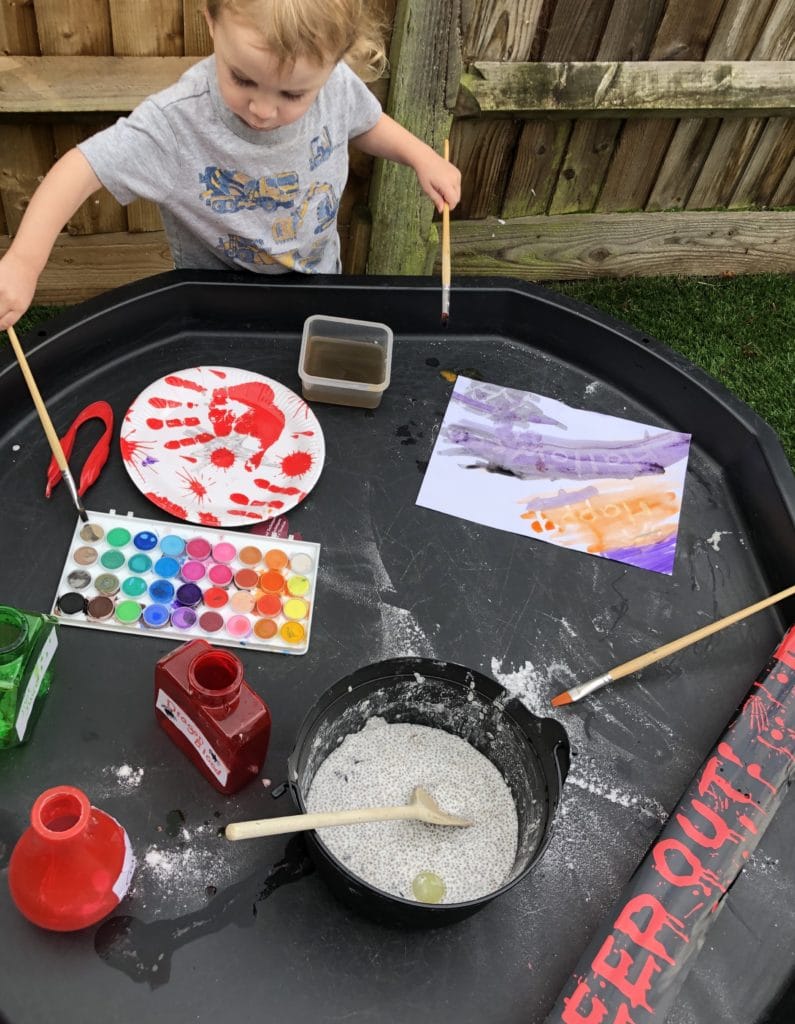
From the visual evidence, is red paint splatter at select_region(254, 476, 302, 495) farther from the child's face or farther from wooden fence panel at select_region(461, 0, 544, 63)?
wooden fence panel at select_region(461, 0, 544, 63)

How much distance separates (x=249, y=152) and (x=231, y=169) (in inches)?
1.7

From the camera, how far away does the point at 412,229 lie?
85.6 inches

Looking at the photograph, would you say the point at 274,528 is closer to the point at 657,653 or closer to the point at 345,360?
the point at 345,360

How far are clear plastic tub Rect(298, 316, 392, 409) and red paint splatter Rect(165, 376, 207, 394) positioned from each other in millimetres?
158

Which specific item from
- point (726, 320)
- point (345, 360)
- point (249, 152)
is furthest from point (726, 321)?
point (249, 152)

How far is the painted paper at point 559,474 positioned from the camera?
4.16ft

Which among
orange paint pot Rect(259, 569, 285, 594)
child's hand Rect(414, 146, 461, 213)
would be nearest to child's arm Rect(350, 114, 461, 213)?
child's hand Rect(414, 146, 461, 213)

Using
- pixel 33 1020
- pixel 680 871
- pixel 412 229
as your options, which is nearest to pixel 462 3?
pixel 412 229

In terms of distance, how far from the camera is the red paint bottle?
87 centimetres

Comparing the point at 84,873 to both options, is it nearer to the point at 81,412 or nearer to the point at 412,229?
the point at 81,412

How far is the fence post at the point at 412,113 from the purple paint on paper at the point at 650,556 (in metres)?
1.21

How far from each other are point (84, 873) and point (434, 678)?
41 centimetres

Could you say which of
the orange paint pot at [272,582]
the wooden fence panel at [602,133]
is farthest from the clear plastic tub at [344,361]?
the wooden fence panel at [602,133]

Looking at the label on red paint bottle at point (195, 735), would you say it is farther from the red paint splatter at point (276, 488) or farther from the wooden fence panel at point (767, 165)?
the wooden fence panel at point (767, 165)
